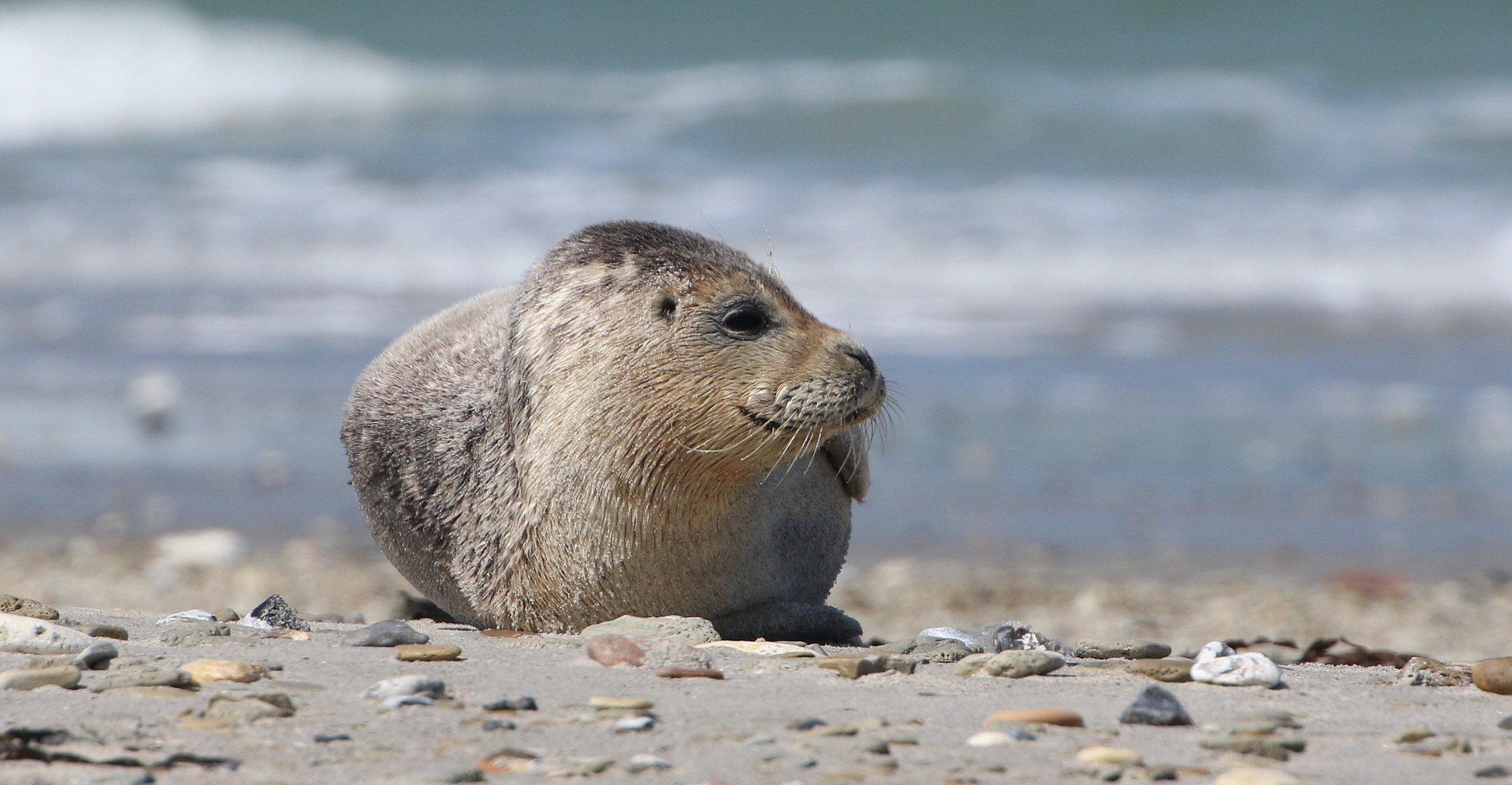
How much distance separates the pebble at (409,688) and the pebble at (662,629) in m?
0.73

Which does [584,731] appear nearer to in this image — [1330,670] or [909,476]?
[1330,670]

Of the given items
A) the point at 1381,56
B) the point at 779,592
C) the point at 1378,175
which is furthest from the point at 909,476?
the point at 1381,56

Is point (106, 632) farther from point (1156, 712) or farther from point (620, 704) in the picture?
point (1156, 712)

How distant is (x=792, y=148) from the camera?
2131 cm

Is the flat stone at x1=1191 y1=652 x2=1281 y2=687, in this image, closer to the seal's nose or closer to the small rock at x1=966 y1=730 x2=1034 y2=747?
the small rock at x1=966 y1=730 x2=1034 y2=747

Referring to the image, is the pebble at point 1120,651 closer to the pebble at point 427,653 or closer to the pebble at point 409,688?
the pebble at point 427,653

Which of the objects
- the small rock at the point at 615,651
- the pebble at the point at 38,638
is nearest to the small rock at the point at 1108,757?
the small rock at the point at 615,651

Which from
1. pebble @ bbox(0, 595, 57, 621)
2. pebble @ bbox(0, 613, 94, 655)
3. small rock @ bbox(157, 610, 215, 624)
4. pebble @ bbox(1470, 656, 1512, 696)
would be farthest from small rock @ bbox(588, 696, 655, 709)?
pebble @ bbox(1470, 656, 1512, 696)

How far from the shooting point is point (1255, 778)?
104 inches

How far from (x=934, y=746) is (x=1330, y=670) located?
180cm

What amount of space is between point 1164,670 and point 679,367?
4.77ft

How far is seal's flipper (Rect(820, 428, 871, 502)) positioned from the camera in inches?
181

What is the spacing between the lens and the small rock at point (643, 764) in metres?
2.70

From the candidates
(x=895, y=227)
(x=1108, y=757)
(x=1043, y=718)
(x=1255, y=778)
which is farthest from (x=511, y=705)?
(x=895, y=227)
